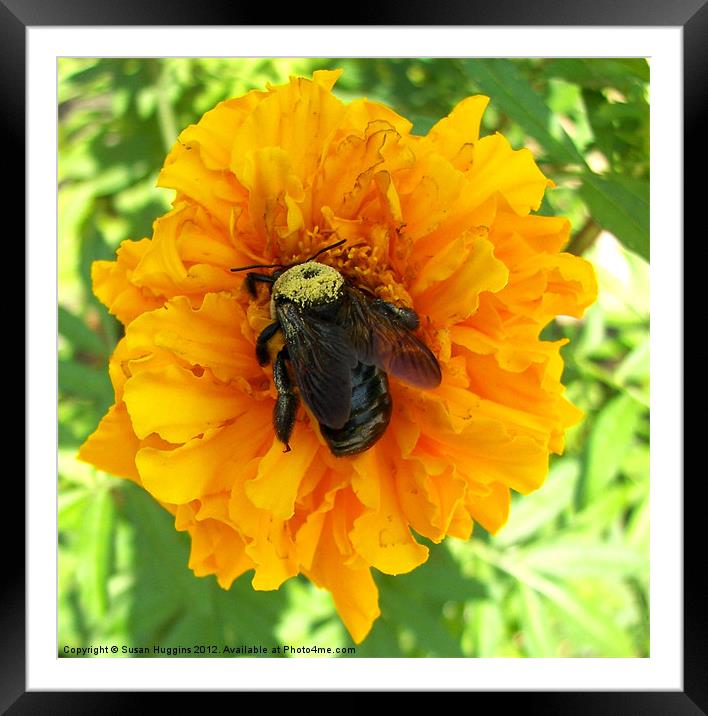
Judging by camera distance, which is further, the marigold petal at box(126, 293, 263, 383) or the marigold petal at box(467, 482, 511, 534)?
the marigold petal at box(467, 482, 511, 534)

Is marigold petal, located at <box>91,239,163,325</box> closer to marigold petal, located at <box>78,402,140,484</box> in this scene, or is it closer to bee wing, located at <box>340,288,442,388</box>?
marigold petal, located at <box>78,402,140,484</box>

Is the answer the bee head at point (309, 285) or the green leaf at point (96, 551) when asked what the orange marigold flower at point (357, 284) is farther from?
the green leaf at point (96, 551)

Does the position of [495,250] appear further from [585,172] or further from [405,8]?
[405,8]

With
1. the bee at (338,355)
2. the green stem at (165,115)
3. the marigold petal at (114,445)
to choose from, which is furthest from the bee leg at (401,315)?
the green stem at (165,115)

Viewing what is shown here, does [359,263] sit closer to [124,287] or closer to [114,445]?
[124,287]

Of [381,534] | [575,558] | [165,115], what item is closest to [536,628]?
[575,558]

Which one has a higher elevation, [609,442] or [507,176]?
[507,176]

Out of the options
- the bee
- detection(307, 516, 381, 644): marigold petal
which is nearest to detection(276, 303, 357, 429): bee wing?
the bee
